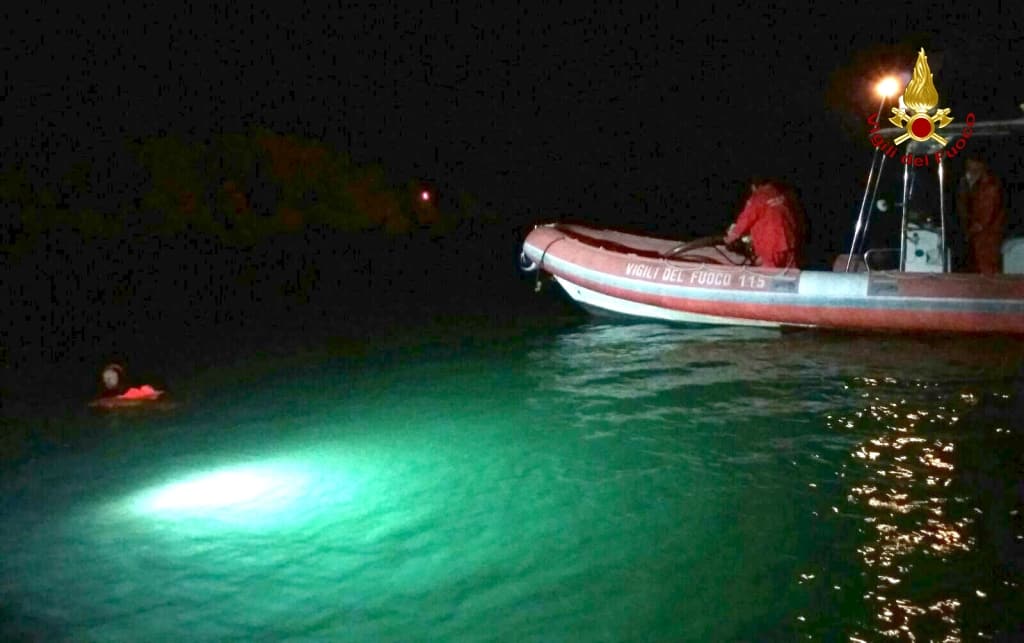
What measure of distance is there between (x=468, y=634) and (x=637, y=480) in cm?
201

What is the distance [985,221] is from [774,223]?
6.83ft

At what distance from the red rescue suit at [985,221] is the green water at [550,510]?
4.26ft

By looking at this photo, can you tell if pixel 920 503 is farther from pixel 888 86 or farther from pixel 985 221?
pixel 888 86

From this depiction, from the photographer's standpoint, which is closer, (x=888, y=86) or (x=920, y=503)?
(x=920, y=503)

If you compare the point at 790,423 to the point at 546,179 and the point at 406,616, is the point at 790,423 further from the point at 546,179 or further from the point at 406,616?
the point at 546,179

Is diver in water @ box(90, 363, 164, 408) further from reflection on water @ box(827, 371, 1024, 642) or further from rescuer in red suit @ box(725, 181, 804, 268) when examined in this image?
rescuer in red suit @ box(725, 181, 804, 268)

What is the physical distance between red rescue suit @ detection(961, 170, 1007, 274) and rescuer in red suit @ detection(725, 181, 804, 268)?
5.53ft

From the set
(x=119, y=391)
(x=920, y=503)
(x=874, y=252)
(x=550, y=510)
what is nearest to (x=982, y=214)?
(x=874, y=252)

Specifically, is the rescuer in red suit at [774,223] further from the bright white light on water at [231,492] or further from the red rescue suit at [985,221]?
the bright white light on water at [231,492]

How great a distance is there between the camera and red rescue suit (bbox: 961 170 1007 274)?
9.06m

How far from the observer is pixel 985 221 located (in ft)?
30.2

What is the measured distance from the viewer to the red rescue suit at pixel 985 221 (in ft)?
29.7

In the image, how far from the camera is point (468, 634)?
12.9 ft

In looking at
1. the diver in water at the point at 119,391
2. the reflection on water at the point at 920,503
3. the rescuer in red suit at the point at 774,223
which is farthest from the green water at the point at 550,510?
the rescuer in red suit at the point at 774,223
